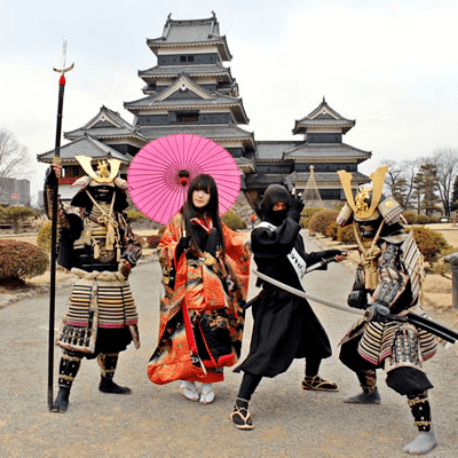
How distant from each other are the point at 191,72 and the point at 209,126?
537cm

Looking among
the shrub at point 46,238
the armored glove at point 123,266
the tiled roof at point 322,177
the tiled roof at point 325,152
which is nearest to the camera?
the armored glove at point 123,266

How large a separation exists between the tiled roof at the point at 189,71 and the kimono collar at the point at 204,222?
115 ft

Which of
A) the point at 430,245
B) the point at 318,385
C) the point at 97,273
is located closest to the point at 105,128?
the point at 430,245

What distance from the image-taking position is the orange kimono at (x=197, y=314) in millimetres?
3975

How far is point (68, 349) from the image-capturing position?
3.97 meters

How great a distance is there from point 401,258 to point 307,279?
859 cm

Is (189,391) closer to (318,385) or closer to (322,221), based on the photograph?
(318,385)

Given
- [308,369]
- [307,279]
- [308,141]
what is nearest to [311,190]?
[308,141]

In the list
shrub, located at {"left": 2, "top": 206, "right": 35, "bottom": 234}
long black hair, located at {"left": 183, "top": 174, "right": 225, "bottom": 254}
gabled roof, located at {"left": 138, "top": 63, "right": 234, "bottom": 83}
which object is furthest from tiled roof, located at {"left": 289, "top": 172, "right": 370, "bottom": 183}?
long black hair, located at {"left": 183, "top": 174, "right": 225, "bottom": 254}

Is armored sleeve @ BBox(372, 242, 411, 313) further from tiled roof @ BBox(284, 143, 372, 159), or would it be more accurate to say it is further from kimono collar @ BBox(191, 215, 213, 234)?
tiled roof @ BBox(284, 143, 372, 159)

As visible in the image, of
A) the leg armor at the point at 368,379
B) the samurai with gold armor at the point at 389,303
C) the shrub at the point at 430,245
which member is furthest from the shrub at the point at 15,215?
the samurai with gold armor at the point at 389,303

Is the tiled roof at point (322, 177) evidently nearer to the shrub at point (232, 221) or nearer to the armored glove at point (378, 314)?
the shrub at point (232, 221)

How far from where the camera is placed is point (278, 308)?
3.83m

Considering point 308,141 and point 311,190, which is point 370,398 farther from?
point 308,141
